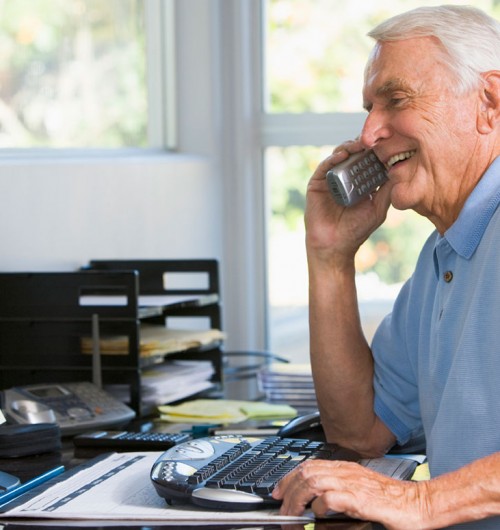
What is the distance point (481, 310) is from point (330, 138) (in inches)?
68.4

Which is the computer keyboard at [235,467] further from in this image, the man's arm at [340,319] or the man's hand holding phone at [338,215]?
the man's hand holding phone at [338,215]

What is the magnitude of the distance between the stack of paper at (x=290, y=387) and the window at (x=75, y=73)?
763 millimetres

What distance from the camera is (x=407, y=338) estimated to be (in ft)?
5.90

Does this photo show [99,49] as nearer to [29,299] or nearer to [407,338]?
[29,299]

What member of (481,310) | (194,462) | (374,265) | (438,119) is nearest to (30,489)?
(194,462)

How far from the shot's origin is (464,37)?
1573 mm

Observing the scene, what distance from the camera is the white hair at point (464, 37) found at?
1.57 meters

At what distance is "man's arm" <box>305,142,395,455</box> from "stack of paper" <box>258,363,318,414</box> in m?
0.43

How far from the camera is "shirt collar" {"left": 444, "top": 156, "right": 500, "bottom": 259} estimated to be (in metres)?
1.59

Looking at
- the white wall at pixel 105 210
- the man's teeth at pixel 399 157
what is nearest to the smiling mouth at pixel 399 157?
the man's teeth at pixel 399 157

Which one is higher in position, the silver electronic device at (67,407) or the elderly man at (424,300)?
the elderly man at (424,300)

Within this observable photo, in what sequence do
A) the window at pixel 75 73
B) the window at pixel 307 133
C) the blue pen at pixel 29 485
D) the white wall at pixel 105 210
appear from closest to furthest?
the blue pen at pixel 29 485 < the white wall at pixel 105 210 < the window at pixel 75 73 < the window at pixel 307 133

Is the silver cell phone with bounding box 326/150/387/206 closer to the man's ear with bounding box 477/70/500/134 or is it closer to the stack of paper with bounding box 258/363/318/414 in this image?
the man's ear with bounding box 477/70/500/134


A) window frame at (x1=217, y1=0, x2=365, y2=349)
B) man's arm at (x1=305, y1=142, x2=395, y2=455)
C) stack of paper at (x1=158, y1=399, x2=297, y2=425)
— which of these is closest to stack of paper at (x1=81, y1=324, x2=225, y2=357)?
stack of paper at (x1=158, y1=399, x2=297, y2=425)
